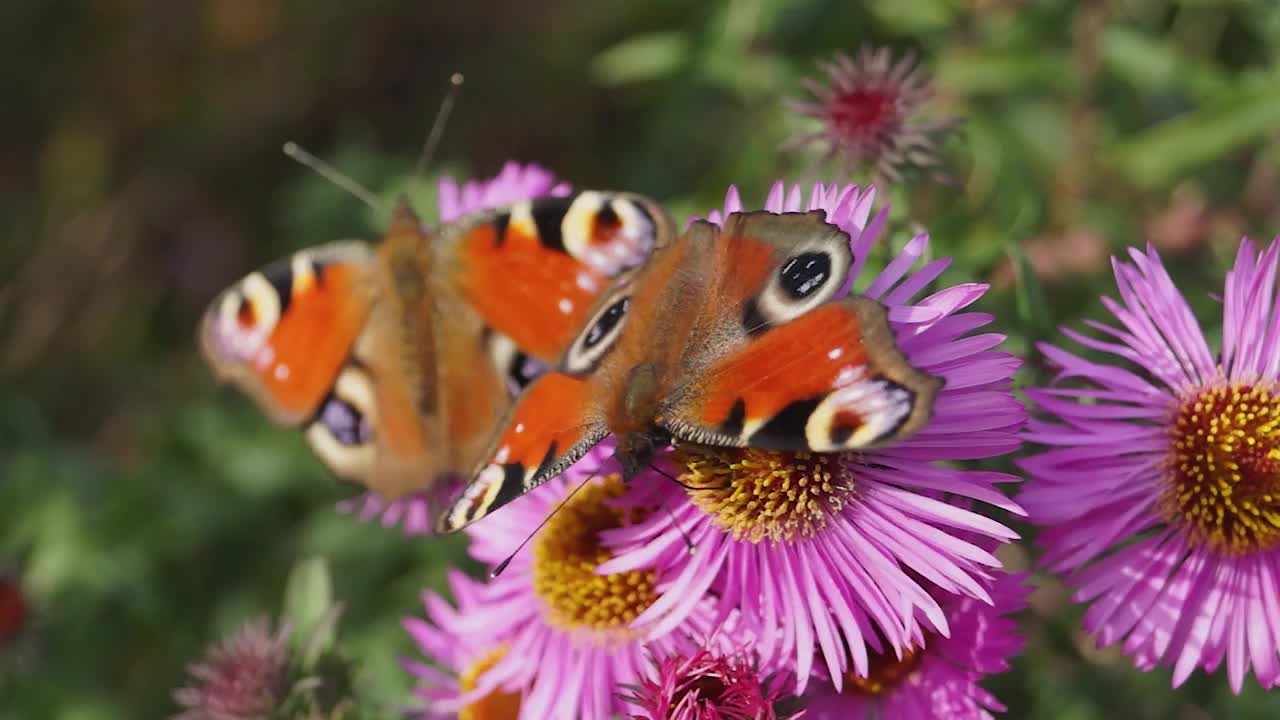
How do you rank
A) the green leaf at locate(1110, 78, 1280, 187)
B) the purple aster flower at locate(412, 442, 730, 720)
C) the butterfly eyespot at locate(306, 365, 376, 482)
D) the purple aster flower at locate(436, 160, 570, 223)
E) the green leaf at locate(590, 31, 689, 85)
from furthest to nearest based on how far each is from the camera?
the green leaf at locate(590, 31, 689, 85) → the green leaf at locate(1110, 78, 1280, 187) → the purple aster flower at locate(436, 160, 570, 223) → the butterfly eyespot at locate(306, 365, 376, 482) → the purple aster flower at locate(412, 442, 730, 720)

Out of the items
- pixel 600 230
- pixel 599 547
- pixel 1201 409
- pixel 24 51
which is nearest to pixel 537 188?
pixel 600 230

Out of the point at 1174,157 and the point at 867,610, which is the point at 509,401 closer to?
the point at 867,610

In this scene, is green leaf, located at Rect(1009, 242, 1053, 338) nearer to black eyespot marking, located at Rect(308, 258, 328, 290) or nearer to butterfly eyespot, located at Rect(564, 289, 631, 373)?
butterfly eyespot, located at Rect(564, 289, 631, 373)

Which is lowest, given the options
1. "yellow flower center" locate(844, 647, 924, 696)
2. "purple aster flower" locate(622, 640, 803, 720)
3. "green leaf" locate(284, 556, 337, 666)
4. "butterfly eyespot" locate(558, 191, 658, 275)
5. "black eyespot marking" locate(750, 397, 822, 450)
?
"purple aster flower" locate(622, 640, 803, 720)

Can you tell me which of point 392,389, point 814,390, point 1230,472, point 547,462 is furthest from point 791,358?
point 392,389

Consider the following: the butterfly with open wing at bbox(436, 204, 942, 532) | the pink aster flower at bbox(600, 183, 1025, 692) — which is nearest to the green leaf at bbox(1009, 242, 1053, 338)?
the pink aster flower at bbox(600, 183, 1025, 692)

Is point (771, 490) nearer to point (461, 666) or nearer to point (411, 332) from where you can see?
point (461, 666)
